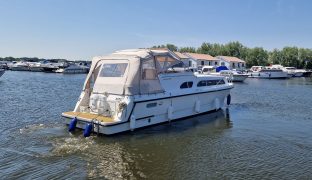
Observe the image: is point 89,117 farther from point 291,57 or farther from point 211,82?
point 291,57

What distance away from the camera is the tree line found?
368ft

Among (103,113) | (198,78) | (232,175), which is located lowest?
(232,175)

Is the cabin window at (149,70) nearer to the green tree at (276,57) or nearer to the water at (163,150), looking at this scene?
the water at (163,150)

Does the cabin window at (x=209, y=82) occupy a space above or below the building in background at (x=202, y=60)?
below

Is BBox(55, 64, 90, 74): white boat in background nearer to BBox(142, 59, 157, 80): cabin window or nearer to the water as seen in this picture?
the water

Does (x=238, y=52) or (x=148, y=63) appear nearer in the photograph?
(x=148, y=63)

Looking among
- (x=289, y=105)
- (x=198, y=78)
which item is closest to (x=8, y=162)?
(x=198, y=78)

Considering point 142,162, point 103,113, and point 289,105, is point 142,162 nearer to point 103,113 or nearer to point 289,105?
point 103,113

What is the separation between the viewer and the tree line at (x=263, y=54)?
112 m

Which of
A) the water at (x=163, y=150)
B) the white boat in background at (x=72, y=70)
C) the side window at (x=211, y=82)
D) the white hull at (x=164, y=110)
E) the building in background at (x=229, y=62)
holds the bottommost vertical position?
the water at (x=163, y=150)

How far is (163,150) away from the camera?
1339 cm

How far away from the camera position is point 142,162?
1182 centimetres

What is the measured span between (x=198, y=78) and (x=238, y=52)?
10390cm

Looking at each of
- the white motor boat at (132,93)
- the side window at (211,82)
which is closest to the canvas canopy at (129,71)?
the white motor boat at (132,93)
